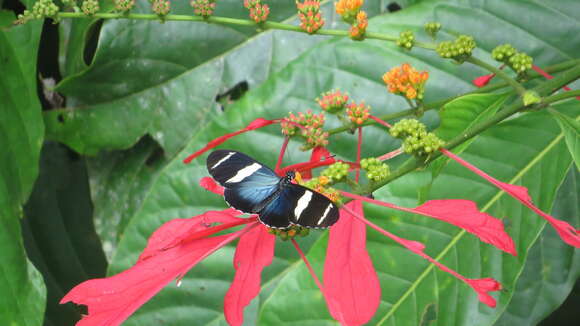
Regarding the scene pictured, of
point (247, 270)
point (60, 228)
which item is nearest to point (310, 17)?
point (247, 270)

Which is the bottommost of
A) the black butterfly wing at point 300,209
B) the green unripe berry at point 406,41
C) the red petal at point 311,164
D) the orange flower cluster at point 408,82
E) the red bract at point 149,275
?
the red bract at point 149,275

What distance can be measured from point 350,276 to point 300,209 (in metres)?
0.10

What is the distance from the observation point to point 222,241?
667 millimetres

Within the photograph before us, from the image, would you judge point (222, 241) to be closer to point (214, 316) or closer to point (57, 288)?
point (214, 316)

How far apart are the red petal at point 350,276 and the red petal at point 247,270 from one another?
0.27 feet

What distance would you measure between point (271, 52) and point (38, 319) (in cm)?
75

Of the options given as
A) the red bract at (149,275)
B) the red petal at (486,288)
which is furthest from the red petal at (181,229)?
the red petal at (486,288)

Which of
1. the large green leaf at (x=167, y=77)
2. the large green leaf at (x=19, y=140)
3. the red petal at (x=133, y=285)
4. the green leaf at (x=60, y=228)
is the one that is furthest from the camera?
the green leaf at (x=60, y=228)

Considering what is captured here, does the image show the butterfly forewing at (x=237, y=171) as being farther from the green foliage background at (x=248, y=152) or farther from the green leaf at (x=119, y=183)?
the green leaf at (x=119, y=183)

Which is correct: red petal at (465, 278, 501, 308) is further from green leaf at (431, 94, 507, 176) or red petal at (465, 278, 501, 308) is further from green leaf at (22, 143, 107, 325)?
green leaf at (22, 143, 107, 325)

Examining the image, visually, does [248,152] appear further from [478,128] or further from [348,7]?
[478,128]

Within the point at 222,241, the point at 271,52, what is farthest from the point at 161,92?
the point at 222,241

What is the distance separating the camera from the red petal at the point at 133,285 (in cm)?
58

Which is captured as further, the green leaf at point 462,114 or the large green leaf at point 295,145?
the large green leaf at point 295,145
